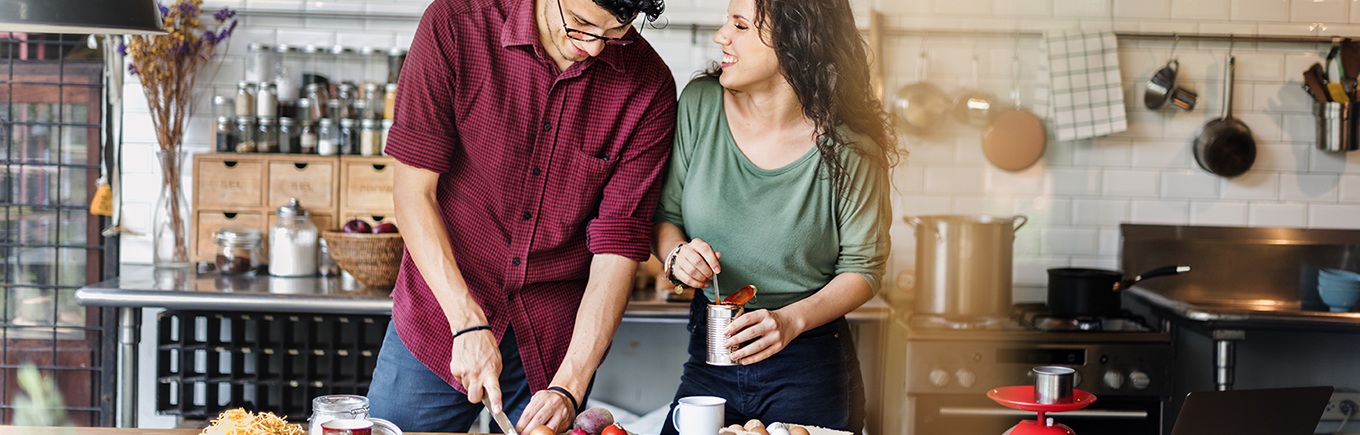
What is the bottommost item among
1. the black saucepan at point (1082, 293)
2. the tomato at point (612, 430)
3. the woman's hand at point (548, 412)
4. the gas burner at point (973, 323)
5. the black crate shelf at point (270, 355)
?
the black crate shelf at point (270, 355)

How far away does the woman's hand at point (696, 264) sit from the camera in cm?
198

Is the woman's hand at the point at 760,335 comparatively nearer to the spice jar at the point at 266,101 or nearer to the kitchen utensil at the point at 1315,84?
the spice jar at the point at 266,101

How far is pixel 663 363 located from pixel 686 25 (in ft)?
3.91

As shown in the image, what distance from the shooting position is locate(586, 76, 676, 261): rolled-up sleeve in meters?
2.13

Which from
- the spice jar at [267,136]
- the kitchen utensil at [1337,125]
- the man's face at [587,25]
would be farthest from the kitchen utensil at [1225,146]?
the spice jar at [267,136]

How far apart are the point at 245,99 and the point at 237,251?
1.68 ft

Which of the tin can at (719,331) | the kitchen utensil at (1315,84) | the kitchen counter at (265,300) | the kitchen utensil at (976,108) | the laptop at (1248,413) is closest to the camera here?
the kitchen utensil at (976,108)

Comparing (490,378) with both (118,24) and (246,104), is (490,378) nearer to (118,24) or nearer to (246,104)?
(118,24)

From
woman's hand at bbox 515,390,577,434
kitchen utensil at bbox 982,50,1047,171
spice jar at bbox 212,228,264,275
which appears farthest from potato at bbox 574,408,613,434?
spice jar at bbox 212,228,264,275

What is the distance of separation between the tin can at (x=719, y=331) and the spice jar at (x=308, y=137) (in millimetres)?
2459

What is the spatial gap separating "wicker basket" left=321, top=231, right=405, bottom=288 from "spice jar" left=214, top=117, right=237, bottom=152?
0.59 m

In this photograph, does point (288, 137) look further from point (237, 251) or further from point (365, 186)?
point (237, 251)

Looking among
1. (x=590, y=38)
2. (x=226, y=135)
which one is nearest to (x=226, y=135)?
(x=226, y=135)

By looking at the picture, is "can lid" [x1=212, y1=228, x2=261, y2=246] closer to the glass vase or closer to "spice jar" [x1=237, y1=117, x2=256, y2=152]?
the glass vase
